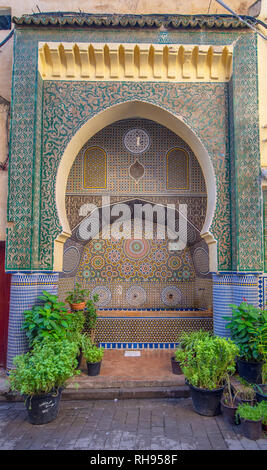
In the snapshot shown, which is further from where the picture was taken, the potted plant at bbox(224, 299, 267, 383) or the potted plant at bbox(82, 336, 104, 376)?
the potted plant at bbox(82, 336, 104, 376)

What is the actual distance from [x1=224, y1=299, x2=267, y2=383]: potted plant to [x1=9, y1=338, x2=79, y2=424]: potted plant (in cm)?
207

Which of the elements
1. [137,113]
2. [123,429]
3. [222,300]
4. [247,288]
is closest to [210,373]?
[123,429]

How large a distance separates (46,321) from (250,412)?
8.41 ft

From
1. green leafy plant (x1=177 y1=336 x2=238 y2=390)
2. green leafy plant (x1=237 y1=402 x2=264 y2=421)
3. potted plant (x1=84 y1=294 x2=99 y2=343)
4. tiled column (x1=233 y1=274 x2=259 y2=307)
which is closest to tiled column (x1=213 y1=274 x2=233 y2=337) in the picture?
tiled column (x1=233 y1=274 x2=259 y2=307)

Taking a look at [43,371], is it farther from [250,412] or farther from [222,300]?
[222,300]

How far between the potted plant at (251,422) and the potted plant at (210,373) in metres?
0.42

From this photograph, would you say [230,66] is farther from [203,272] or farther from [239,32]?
[203,272]

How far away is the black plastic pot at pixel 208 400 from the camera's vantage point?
3.57m

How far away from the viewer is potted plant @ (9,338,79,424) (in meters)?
3.34

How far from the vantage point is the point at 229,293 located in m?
4.78

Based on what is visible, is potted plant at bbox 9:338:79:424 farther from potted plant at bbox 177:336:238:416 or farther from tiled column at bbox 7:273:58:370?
potted plant at bbox 177:336:238:416

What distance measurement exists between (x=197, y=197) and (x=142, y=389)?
12.5 ft

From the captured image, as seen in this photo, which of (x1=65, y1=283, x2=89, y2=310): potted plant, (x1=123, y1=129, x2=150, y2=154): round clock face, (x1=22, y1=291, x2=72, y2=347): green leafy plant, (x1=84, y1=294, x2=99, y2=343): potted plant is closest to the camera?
(x1=22, y1=291, x2=72, y2=347): green leafy plant

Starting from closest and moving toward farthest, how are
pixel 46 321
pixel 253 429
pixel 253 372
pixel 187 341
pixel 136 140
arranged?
pixel 253 429, pixel 253 372, pixel 46 321, pixel 187 341, pixel 136 140
